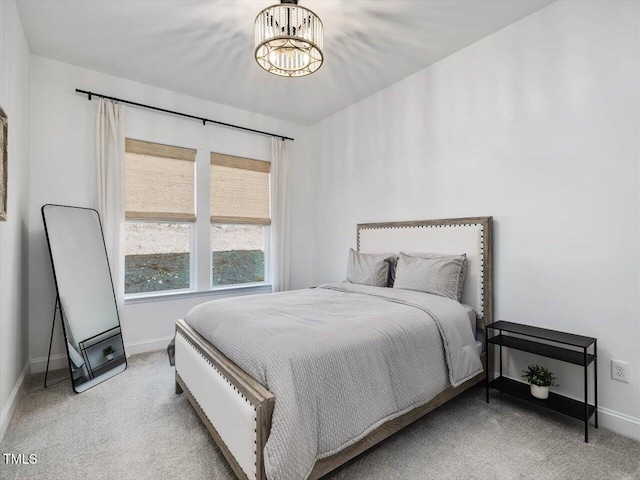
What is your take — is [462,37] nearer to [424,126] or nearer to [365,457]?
[424,126]

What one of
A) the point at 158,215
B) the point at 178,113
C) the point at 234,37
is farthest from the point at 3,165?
the point at 178,113

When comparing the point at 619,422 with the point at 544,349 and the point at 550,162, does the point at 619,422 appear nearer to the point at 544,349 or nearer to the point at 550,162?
the point at 544,349

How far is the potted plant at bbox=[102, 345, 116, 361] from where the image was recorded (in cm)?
284

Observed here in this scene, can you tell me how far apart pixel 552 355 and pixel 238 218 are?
11.1 feet

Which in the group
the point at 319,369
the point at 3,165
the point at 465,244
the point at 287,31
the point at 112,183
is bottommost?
the point at 319,369

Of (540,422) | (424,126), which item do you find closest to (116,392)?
(540,422)

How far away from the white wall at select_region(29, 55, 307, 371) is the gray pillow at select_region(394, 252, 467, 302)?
2.41 meters

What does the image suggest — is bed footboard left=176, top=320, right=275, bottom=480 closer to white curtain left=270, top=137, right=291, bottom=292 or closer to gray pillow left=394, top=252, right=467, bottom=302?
gray pillow left=394, top=252, right=467, bottom=302

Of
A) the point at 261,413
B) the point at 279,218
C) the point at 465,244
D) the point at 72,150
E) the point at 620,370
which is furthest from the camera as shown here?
the point at 279,218

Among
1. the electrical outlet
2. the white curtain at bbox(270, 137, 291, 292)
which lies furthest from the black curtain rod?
the electrical outlet

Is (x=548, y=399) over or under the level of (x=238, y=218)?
under

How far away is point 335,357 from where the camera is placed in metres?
1.53

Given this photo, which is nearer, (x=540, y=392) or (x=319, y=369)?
(x=319, y=369)

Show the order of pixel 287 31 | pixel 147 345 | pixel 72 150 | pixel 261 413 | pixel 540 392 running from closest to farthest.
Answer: pixel 261 413, pixel 287 31, pixel 540 392, pixel 72 150, pixel 147 345
